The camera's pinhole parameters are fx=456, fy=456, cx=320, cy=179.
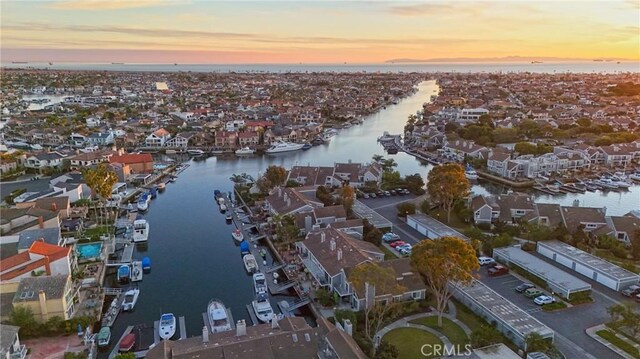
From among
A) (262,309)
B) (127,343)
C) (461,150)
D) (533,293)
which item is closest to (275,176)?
(262,309)

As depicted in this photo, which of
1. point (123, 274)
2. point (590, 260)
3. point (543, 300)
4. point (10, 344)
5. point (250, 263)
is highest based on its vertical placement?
point (590, 260)

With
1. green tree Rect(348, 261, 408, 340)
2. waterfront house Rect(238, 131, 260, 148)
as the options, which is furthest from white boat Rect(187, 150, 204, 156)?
green tree Rect(348, 261, 408, 340)

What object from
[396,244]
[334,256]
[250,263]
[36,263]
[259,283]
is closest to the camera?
[36,263]

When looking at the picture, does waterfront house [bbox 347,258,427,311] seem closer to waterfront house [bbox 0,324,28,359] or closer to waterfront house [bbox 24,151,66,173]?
waterfront house [bbox 0,324,28,359]

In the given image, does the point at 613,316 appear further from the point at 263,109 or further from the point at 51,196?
the point at 263,109

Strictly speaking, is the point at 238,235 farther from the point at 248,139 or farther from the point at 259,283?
the point at 248,139

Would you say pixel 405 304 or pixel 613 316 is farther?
pixel 405 304

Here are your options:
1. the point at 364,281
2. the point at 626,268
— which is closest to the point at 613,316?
the point at 626,268
